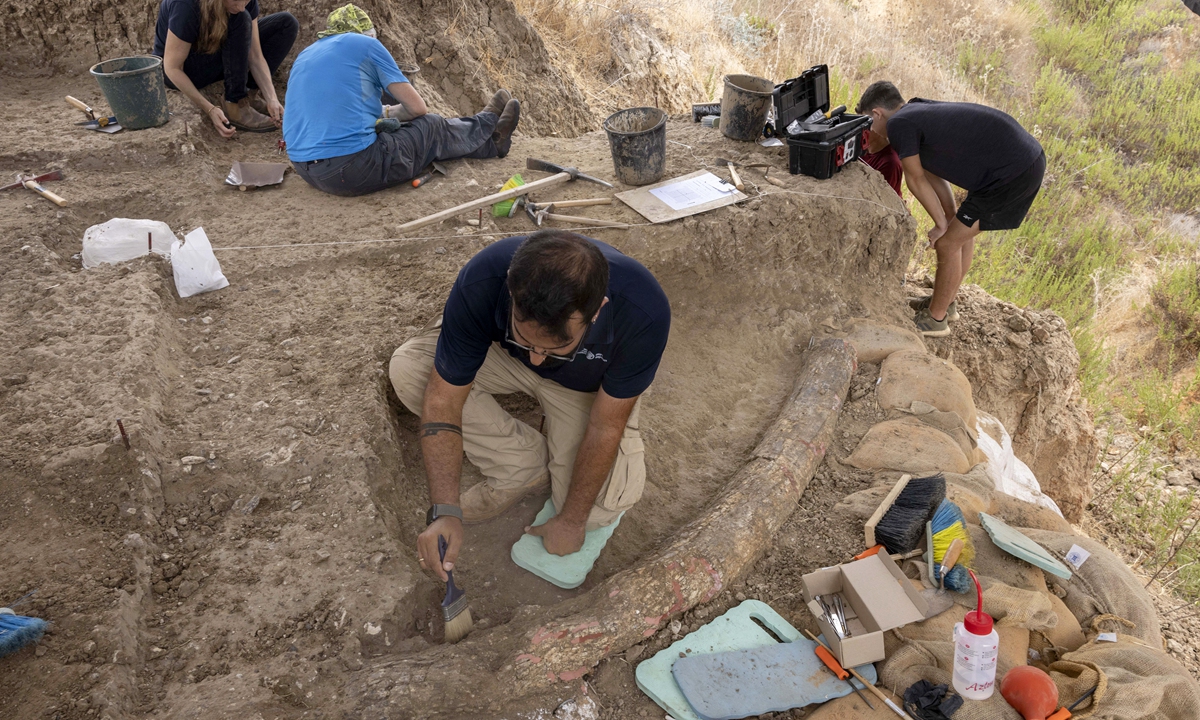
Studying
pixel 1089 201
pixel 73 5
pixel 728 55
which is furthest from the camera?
pixel 728 55

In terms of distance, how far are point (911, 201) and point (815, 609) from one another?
16.5 ft

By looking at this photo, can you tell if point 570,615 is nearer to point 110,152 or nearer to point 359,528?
point 359,528

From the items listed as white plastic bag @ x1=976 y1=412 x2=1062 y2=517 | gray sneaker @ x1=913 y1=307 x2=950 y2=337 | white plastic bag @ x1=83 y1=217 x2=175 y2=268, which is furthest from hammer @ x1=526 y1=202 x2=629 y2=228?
white plastic bag @ x1=976 y1=412 x2=1062 y2=517

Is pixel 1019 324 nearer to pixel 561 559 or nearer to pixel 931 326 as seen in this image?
pixel 931 326

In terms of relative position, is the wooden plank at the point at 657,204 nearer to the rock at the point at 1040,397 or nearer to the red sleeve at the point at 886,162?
the red sleeve at the point at 886,162

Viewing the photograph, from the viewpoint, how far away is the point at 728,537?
2490 mm

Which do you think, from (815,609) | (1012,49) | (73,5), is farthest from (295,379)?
(1012,49)

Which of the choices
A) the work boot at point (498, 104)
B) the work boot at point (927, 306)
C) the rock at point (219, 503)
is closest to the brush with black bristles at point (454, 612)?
the rock at point (219, 503)

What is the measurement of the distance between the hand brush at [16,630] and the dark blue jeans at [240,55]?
3805 millimetres

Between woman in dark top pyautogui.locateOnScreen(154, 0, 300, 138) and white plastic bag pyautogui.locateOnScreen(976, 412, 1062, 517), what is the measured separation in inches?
187

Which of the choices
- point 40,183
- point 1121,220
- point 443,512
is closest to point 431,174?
point 40,183

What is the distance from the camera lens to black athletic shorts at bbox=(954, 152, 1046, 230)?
3930 mm

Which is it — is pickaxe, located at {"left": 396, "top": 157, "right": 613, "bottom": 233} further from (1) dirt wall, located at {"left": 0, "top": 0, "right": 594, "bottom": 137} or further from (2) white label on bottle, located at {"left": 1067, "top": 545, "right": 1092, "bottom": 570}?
(2) white label on bottle, located at {"left": 1067, "top": 545, "right": 1092, "bottom": 570}

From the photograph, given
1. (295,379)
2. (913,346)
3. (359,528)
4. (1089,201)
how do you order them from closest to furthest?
1. (359,528)
2. (295,379)
3. (913,346)
4. (1089,201)
